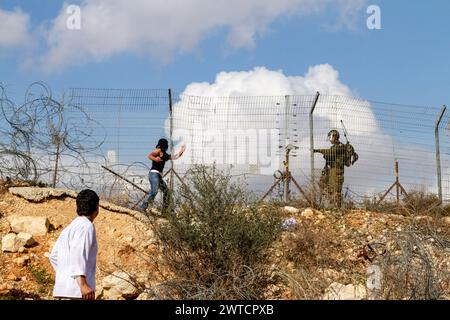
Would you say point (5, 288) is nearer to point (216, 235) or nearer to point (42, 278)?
point (42, 278)

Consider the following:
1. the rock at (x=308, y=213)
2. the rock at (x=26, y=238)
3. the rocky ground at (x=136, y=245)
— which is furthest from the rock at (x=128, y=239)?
the rock at (x=308, y=213)

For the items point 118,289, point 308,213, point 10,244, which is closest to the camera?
point 118,289

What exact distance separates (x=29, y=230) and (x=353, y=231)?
4787 millimetres

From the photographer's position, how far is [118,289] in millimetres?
7441

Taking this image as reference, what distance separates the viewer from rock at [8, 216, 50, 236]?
9250mm

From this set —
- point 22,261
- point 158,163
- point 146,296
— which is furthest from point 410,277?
point 158,163

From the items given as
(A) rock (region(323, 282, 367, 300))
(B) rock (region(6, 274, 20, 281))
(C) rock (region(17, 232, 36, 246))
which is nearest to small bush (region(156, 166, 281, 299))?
(A) rock (region(323, 282, 367, 300))

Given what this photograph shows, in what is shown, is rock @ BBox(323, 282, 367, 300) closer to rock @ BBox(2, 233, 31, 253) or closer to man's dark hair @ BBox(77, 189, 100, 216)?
man's dark hair @ BBox(77, 189, 100, 216)

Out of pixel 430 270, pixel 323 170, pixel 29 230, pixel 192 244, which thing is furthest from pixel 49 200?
pixel 430 270

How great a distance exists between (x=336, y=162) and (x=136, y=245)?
4.16 m

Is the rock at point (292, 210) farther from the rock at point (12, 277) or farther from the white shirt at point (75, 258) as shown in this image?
the white shirt at point (75, 258)

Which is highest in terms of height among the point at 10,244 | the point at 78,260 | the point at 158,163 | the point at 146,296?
the point at 158,163

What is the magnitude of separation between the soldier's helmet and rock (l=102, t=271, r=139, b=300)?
5.36 meters

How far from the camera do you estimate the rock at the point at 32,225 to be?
9250 millimetres
